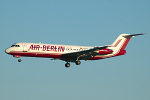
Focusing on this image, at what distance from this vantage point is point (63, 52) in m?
62.8

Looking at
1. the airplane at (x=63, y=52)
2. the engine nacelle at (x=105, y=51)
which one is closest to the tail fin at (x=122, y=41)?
the airplane at (x=63, y=52)

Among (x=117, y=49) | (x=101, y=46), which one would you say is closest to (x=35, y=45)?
(x=101, y=46)

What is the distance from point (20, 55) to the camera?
60531 mm

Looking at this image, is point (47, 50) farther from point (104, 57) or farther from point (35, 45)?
point (104, 57)

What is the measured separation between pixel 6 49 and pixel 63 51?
1036cm

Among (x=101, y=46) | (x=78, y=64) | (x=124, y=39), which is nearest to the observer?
(x=101, y=46)

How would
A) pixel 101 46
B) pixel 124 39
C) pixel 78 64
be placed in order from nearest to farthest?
pixel 101 46, pixel 78 64, pixel 124 39

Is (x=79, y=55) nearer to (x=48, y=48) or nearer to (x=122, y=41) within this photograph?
(x=48, y=48)

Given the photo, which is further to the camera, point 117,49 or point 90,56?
point 117,49

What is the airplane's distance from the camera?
6047 cm

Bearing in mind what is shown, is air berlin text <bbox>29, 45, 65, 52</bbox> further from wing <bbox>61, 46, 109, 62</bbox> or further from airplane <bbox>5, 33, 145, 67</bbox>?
wing <bbox>61, 46, 109, 62</bbox>

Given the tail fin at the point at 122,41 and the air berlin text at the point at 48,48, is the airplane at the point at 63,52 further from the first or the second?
the tail fin at the point at 122,41

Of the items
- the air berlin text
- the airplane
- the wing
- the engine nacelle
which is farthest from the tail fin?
the air berlin text

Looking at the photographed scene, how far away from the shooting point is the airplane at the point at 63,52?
6047 cm
